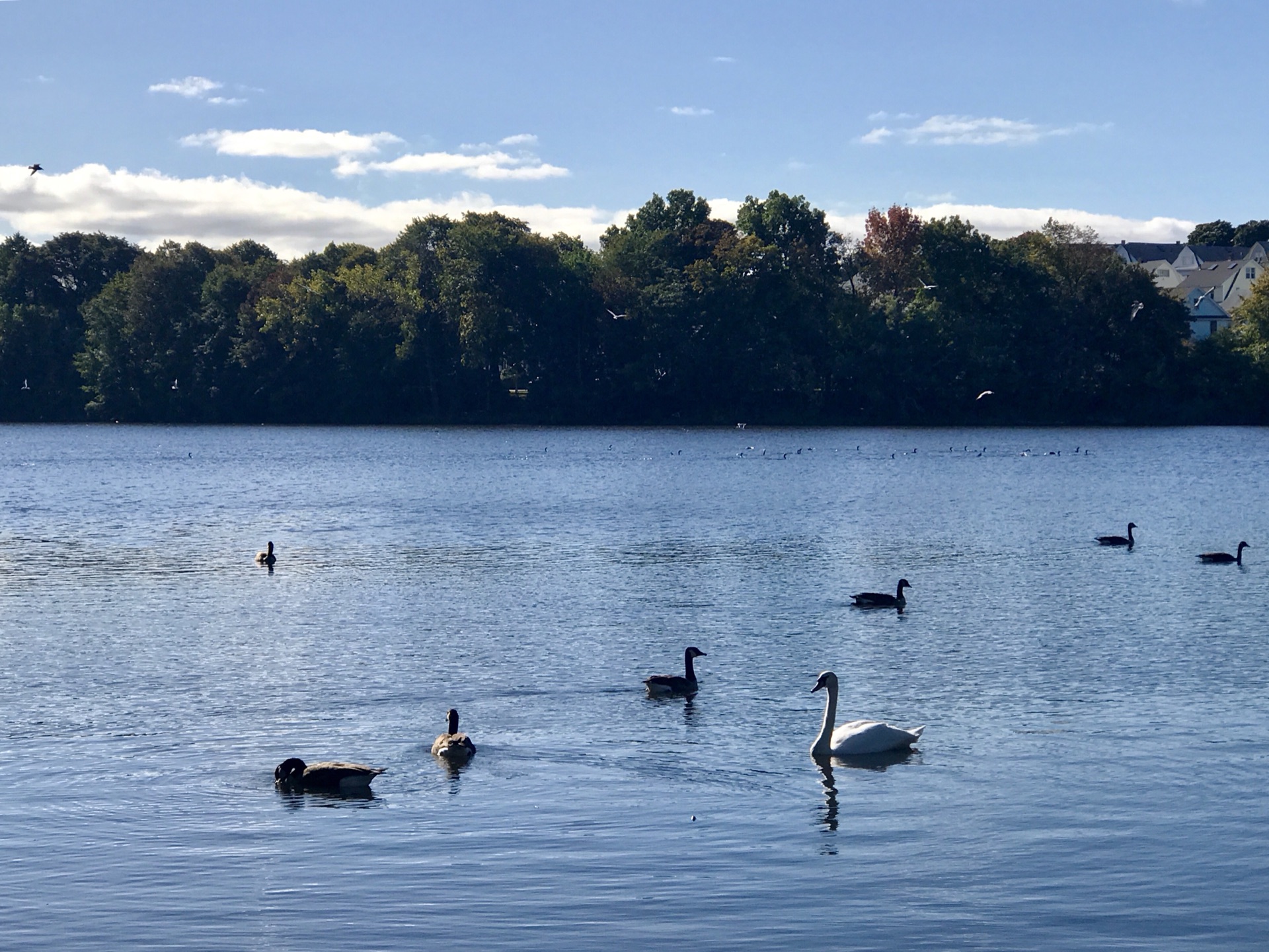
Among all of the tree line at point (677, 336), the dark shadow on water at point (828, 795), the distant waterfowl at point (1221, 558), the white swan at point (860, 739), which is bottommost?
the dark shadow on water at point (828, 795)

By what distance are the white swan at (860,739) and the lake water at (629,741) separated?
1.12ft

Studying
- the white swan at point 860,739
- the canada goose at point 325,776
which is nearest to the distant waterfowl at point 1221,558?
the white swan at point 860,739

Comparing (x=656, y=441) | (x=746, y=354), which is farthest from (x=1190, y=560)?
(x=746, y=354)

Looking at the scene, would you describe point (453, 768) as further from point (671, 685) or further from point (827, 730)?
point (671, 685)

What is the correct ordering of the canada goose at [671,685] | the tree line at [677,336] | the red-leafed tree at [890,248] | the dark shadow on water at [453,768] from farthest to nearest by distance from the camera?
the red-leafed tree at [890,248] → the tree line at [677,336] → the canada goose at [671,685] → the dark shadow on water at [453,768]

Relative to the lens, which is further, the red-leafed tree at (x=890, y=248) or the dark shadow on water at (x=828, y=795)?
the red-leafed tree at (x=890, y=248)

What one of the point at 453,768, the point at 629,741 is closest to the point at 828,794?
the point at 629,741

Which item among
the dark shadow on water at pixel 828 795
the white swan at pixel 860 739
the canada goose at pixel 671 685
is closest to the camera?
the dark shadow on water at pixel 828 795

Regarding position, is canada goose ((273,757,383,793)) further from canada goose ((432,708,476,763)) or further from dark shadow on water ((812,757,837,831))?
dark shadow on water ((812,757,837,831))

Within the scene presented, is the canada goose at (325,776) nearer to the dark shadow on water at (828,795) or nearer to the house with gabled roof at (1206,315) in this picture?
the dark shadow on water at (828,795)

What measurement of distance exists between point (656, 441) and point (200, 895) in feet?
320

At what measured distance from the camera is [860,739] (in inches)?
728

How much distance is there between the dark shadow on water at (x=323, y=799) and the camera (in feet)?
54.3

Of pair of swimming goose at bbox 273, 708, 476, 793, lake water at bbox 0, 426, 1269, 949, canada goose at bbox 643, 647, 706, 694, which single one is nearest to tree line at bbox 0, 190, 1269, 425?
lake water at bbox 0, 426, 1269, 949
